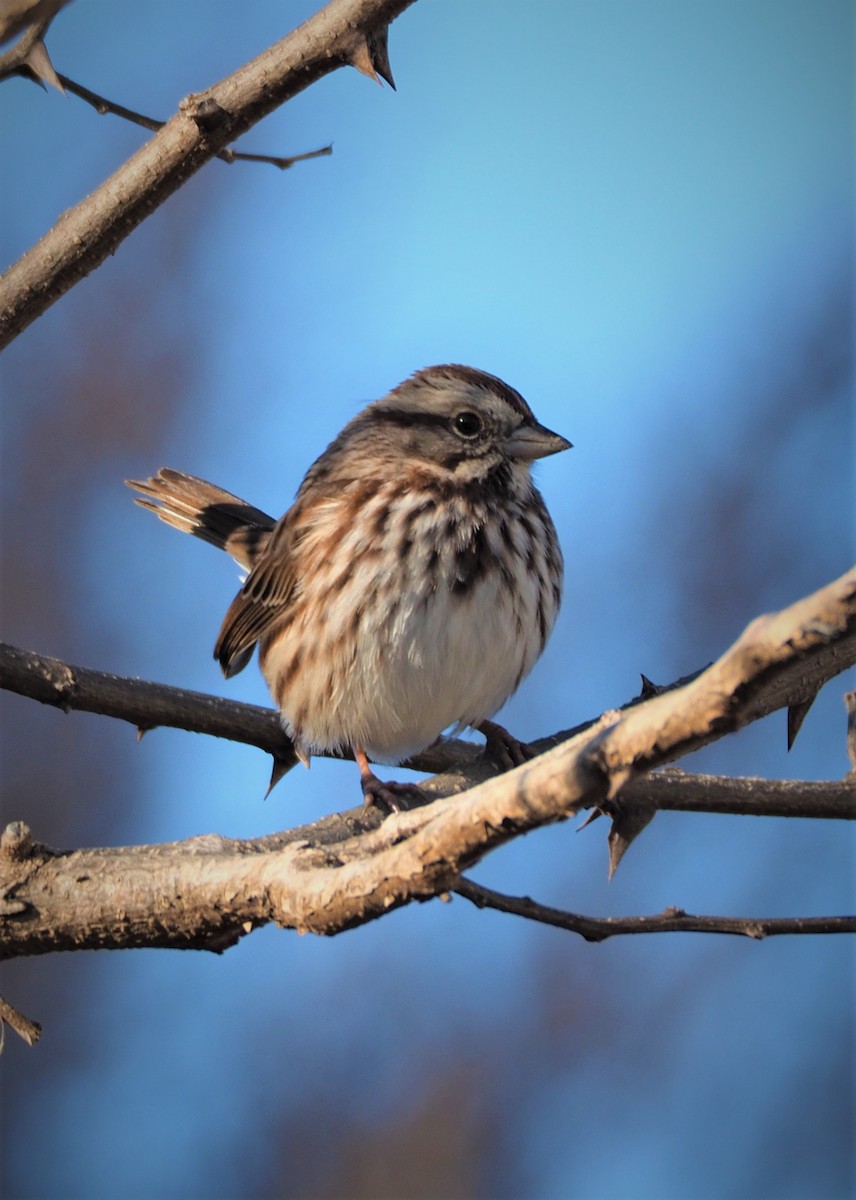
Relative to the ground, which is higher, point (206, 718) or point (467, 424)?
point (467, 424)

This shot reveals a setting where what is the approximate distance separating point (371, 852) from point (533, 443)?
274cm

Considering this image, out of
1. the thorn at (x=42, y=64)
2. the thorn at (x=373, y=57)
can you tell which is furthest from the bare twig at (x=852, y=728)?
the thorn at (x=42, y=64)

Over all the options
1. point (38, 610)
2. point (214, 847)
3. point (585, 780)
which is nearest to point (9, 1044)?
point (38, 610)

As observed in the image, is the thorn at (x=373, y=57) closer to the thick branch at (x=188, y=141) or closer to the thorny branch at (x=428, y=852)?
the thick branch at (x=188, y=141)

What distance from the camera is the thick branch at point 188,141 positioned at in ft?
8.70

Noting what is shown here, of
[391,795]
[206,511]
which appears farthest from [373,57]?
[206,511]

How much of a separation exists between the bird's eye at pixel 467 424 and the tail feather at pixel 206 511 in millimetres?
1432

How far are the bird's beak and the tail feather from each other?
161 cm

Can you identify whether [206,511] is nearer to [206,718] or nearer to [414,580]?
[414,580]

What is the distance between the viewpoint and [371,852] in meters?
2.55

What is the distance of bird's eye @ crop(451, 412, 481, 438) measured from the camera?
16.8ft

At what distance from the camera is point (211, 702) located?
149 inches

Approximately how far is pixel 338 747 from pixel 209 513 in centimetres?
174

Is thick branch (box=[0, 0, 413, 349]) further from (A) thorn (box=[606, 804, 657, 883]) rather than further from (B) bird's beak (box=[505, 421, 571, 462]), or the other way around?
(B) bird's beak (box=[505, 421, 571, 462])
